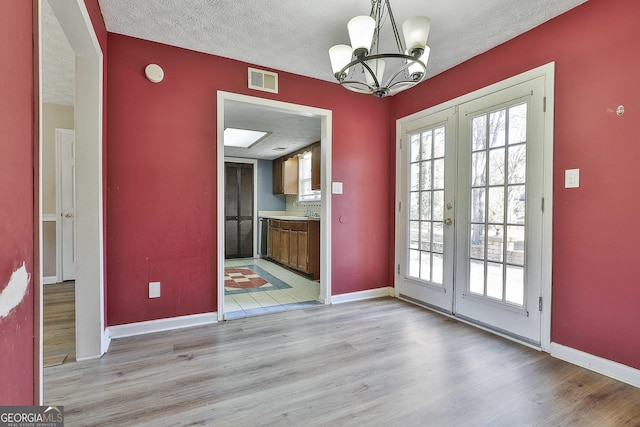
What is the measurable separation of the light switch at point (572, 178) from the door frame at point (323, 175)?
2.02m

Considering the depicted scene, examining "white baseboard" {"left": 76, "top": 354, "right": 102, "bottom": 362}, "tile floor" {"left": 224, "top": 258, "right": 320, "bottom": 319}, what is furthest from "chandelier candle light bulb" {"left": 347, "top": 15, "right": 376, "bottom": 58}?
"white baseboard" {"left": 76, "top": 354, "right": 102, "bottom": 362}

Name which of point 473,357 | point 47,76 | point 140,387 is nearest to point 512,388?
point 473,357

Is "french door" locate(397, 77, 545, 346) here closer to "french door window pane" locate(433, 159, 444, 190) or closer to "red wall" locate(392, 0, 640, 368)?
"french door window pane" locate(433, 159, 444, 190)

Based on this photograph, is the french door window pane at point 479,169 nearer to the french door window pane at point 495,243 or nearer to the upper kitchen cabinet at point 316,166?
the french door window pane at point 495,243

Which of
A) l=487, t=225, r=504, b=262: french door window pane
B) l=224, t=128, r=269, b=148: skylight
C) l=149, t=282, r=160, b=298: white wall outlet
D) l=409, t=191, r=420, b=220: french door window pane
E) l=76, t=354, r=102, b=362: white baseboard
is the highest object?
l=224, t=128, r=269, b=148: skylight

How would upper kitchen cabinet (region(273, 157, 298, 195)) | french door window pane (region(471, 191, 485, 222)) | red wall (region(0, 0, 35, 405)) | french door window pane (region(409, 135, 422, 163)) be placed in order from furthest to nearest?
upper kitchen cabinet (region(273, 157, 298, 195)), french door window pane (region(409, 135, 422, 163)), french door window pane (region(471, 191, 485, 222)), red wall (region(0, 0, 35, 405))

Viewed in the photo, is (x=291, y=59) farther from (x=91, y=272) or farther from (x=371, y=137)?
(x=91, y=272)

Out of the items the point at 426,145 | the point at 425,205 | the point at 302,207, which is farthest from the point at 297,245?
the point at 426,145

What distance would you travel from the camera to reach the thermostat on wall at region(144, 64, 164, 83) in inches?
99.3

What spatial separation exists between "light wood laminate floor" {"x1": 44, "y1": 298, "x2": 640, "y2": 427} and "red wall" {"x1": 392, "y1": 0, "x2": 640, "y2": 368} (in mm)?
335

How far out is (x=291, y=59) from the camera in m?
2.86

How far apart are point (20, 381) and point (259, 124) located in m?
3.85

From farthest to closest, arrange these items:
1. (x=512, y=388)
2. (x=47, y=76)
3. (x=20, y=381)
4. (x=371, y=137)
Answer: (x=371, y=137), (x=47, y=76), (x=512, y=388), (x=20, y=381)

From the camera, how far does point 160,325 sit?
8.61 ft
